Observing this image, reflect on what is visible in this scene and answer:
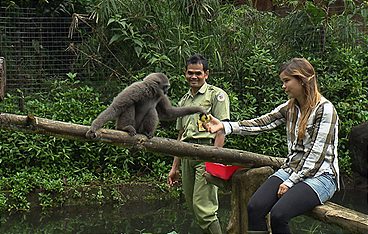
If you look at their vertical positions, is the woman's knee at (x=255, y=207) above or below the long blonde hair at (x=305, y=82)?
below

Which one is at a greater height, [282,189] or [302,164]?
[302,164]

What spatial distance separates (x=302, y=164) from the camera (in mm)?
4141

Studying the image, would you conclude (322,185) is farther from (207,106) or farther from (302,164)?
(207,106)

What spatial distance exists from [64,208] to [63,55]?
275cm

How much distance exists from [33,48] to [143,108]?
15.9 ft

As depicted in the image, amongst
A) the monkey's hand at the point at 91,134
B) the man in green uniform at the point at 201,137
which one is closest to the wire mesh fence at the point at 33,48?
the man in green uniform at the point at 201,137

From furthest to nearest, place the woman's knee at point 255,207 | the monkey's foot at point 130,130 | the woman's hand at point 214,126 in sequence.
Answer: the monkey's foot at point 130,130 < the woman's hand at point 214,126 < the woman's knee at point 255,207

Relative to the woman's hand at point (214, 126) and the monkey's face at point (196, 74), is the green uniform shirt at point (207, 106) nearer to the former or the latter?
the monkey's face at point (196, 74)

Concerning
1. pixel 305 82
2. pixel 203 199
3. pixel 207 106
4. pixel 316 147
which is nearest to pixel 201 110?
pixel 207 106

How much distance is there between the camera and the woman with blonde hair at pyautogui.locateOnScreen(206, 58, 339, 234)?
13.1 feet

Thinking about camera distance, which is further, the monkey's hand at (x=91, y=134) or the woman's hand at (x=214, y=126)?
the woman's hand at (x=214, y=126)

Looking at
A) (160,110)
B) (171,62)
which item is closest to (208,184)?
(160,110)

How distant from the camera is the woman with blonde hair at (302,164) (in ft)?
13.1

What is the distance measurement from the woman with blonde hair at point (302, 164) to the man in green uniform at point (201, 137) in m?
1.35
